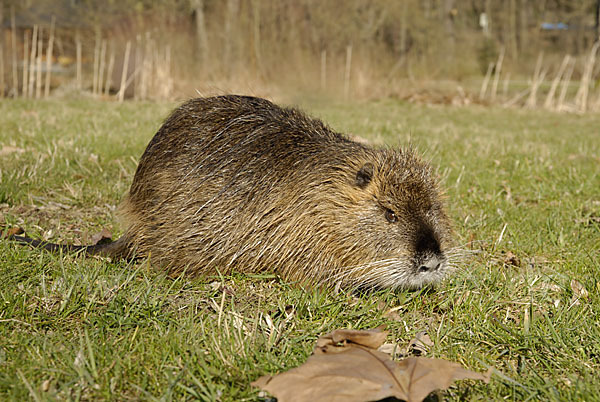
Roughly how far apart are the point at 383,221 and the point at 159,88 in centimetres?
1129

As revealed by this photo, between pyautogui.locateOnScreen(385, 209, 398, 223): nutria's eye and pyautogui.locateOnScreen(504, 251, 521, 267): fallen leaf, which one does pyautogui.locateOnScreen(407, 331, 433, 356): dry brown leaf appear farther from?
pyautogui.locateOnScreen(504, 251, 521, 267): fallen leaf

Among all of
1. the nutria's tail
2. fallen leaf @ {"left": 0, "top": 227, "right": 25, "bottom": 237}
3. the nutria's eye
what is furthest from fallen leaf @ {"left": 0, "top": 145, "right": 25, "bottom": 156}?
the nutria's eye

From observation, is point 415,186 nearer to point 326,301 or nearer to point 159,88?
point 326,301

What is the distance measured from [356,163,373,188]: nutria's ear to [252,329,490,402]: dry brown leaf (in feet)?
2.90

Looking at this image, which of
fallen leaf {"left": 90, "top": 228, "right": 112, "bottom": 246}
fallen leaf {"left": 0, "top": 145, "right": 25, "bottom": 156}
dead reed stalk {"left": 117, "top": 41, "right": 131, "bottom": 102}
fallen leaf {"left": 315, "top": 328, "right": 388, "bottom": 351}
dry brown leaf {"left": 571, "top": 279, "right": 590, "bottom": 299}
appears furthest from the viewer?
dead reed stalk {"left": 117, "top": 41, "right": 131, "bottom": 102}

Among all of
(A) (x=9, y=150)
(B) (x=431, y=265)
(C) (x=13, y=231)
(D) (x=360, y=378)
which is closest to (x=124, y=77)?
(A) (x=9, y=150)

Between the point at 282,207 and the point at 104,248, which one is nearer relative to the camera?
the point at 282,207

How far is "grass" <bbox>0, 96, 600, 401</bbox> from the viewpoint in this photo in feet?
4.97

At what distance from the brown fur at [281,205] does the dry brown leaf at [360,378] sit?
650mm

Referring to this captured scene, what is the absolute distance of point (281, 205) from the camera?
2.28 metres

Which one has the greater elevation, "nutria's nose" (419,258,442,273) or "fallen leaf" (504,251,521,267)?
"nutria's nose" (419,258,442,273)

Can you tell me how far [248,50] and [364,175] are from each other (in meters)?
13.6

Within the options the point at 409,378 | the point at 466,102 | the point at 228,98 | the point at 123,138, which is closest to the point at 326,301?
the point at 409,378

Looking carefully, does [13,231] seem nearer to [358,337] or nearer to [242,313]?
[242,313]
